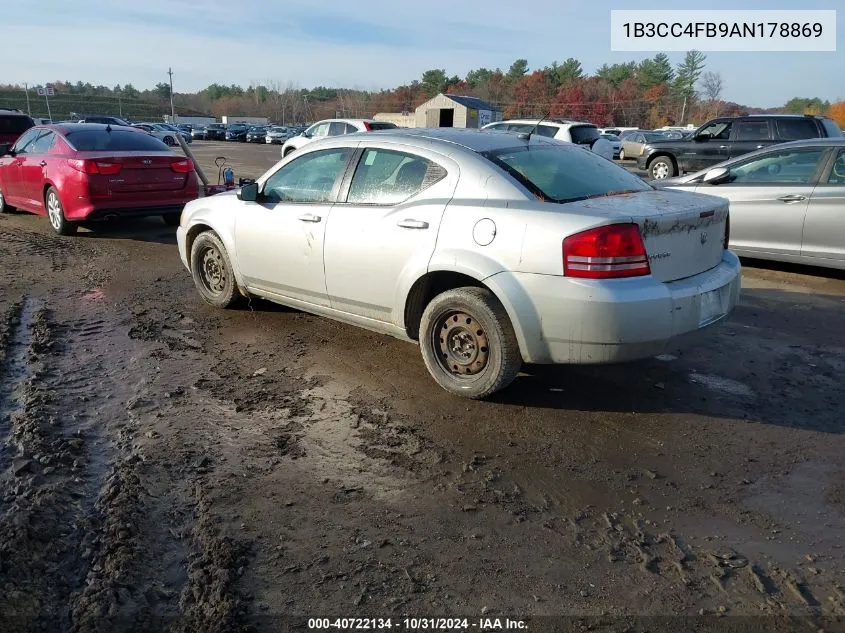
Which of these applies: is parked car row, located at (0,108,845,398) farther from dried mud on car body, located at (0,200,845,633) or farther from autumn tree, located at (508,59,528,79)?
autumn tree, located at (508,59,528,79)

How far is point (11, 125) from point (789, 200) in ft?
49.4

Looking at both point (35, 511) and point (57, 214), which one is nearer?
point (35, 511)

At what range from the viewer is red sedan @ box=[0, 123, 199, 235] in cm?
870

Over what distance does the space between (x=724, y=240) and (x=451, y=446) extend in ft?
7.56

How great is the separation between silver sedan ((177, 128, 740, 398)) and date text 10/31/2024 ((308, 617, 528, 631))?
171 cm

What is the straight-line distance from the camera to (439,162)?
4.27m

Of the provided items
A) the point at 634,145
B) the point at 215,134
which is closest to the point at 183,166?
the point at 634,145

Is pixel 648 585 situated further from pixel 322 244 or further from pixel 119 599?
pixel 322 244

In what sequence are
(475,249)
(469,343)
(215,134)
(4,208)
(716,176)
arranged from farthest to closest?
1. (215,134)
2. (4,208)
3. (716,176)
4. (469,343)
5. (475,249)

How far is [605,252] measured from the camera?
3531 millimetres

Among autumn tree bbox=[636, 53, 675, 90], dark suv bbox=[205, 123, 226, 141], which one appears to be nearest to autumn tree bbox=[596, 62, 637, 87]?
autumn tree bbox=[636, 53, 675, 90]

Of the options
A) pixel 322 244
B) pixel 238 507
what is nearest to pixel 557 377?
pixel 322 244

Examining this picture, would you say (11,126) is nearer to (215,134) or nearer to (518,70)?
(215,134)

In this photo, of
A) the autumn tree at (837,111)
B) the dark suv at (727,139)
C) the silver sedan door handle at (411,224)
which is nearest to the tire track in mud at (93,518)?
the silver sedan door handle at (411,224)
